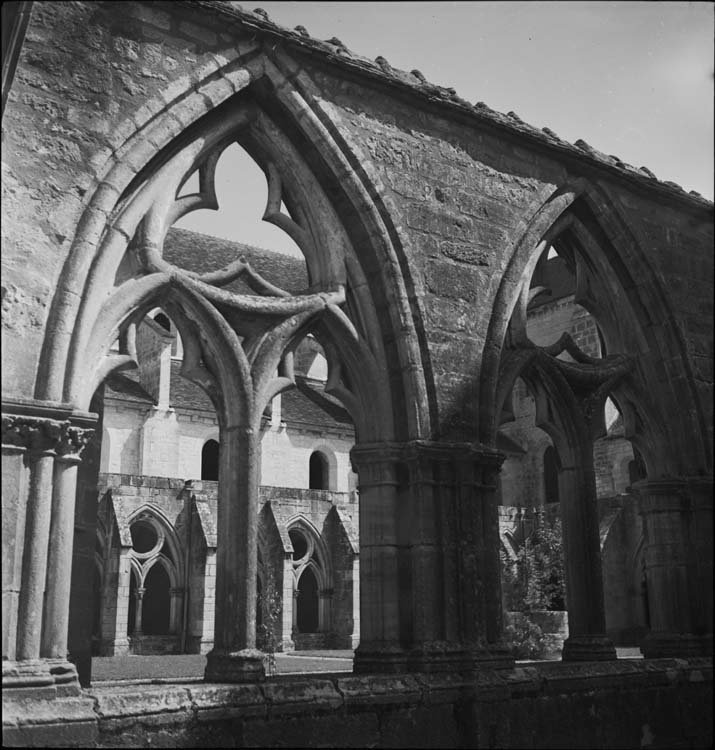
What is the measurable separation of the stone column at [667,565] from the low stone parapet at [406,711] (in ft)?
1.02

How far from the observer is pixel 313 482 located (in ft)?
96.9

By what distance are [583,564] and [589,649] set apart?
629mm

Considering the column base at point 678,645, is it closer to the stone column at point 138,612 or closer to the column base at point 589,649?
the column base at point 589,649

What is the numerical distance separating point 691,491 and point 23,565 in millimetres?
5348

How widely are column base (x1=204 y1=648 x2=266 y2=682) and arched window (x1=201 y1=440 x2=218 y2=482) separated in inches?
874

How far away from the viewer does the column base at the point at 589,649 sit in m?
7.39

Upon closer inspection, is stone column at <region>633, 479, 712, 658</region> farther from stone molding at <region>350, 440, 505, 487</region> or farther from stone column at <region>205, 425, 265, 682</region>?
stone column at <region>205, 425, 265, 682</region>

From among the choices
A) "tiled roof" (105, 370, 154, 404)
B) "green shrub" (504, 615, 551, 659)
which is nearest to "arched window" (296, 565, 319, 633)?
"tiled roof" (105, 370, 154, 404)

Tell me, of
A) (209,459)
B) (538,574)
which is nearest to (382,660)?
(538,574)

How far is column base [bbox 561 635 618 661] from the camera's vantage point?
739cm

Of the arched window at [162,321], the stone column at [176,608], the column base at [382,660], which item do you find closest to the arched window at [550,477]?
the arched window at [162,321]

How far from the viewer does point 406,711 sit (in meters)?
6.06

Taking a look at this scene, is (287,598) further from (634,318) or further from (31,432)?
(31,432)

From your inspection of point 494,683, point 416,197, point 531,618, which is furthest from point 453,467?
point 531,618
